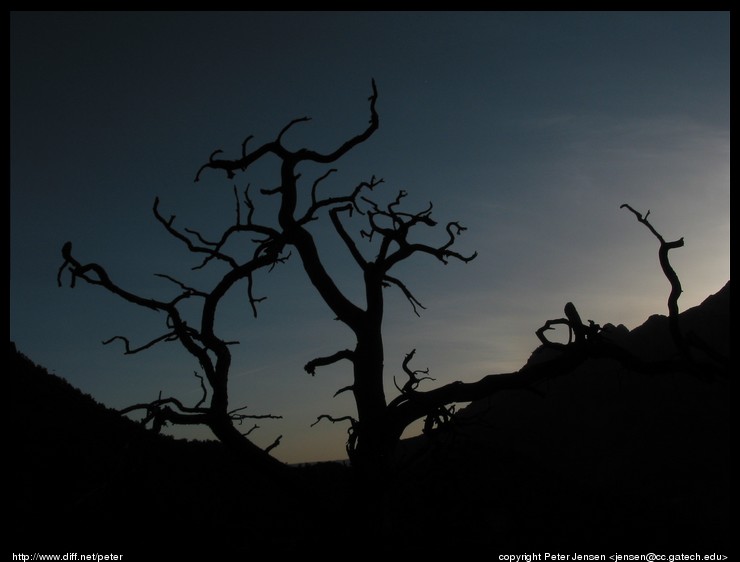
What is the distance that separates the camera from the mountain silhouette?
7.18 m

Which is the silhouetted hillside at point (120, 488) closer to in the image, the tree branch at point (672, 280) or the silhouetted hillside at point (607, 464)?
the silhouetted hillside at point (607, 464)

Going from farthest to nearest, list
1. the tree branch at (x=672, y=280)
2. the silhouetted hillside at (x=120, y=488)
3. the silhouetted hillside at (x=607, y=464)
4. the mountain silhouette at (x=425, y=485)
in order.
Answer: the silhouetted hillside at (x=607, y=464), the silhouetted hillside at (x=120, y=488), the mountain silhouette at (x=425, y=485), the tree branch at (x=672, y=280)

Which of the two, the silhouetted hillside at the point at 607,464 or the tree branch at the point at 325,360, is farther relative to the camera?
the silhouetted hillside at the point at 607,464

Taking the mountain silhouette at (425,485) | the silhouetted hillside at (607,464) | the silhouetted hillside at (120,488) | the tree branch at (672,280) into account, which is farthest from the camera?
the silhouetted hillside at (607,464)

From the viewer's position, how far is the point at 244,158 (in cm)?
784

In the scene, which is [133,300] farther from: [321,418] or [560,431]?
[560,431]

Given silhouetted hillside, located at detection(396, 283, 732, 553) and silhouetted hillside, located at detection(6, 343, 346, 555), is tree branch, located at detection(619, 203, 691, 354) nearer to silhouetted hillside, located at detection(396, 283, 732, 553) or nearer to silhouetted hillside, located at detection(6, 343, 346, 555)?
silhouetted hillside, located at detection(396, 283, 732, 553)

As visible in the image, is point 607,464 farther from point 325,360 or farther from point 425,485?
point 325,360

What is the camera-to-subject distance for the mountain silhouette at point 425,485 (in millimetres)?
7180

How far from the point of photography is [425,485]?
32.8 feet

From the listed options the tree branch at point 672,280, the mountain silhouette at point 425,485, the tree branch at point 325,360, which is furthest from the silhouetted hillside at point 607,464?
Answer: the tree branch at point 672,280
